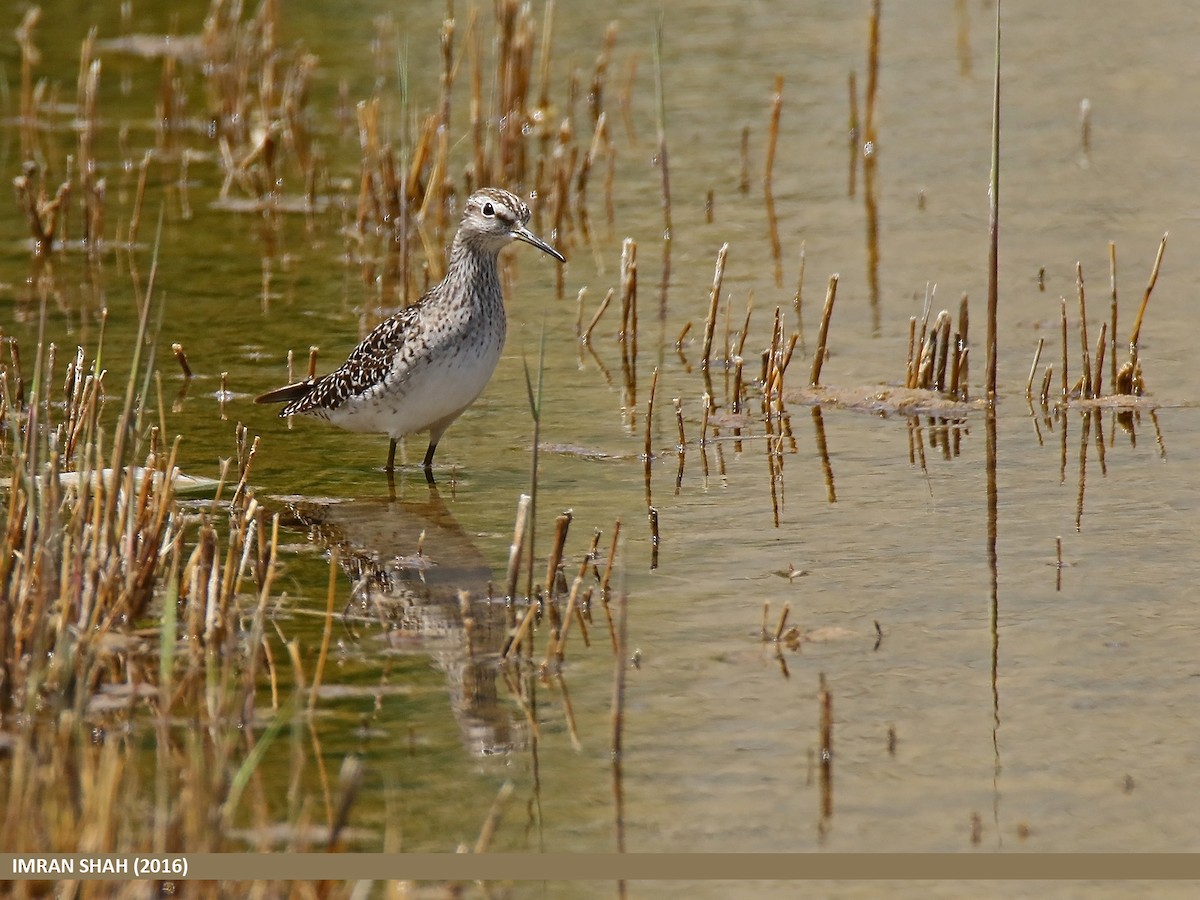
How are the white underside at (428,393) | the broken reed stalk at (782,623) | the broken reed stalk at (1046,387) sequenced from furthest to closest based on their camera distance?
the broken reed stalk at (1046,387)
the white underside at (428,393)
the broken reed stalk at (782,623)

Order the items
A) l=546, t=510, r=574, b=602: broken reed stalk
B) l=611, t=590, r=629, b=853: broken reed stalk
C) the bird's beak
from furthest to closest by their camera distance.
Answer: the bird's beak → l=546, t=510, r=574, b=602: broken reed stalk → l=611, t=590, r=629, b=853: broken reed stalk

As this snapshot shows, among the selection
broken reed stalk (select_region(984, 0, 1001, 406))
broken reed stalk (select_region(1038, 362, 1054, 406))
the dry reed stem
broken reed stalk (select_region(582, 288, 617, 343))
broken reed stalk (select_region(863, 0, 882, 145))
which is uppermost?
broken reed stalk (select_region(863, 0, 882, 145))

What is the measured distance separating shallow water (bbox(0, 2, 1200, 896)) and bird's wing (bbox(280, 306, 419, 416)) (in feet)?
1.53

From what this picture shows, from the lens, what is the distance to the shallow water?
5953mm

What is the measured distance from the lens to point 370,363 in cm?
905

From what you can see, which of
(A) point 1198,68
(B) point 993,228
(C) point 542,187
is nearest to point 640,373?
(B) point 993,228

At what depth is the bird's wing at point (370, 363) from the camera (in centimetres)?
899

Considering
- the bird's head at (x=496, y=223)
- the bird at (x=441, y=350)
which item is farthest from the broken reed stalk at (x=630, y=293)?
the bird's head at (x=496, y=223)

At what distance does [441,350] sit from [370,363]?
1.40ft

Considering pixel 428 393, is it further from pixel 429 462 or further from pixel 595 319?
pixel 595 319

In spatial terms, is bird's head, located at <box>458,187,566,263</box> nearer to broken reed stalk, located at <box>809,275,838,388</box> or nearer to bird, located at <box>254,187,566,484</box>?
bird, located at <box>254,187,566,484</box>

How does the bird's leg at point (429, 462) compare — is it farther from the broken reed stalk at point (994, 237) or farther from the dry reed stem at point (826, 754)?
the dry reed stem at point (826, 754)

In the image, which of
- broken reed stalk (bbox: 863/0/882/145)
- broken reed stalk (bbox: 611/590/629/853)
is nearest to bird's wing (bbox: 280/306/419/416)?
broken reed stalk (bbox: 611/590/629/853)

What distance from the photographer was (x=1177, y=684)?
6.64m
